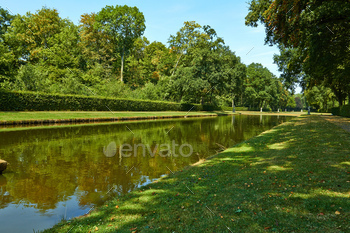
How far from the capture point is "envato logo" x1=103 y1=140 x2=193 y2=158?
9.83m

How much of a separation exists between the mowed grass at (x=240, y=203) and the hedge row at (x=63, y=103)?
23.8 meters

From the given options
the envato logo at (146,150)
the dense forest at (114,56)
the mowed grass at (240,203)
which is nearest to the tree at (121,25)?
the dense forest at (114,56)

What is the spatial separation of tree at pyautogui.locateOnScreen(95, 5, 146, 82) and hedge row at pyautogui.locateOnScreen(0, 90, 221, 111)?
1894 cm

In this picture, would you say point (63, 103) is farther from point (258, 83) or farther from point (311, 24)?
point (258, 83)

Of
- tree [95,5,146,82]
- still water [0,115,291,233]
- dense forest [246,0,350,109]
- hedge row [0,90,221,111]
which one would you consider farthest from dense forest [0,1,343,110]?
still water [0,115,291,233]

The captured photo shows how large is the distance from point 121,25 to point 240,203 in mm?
56906

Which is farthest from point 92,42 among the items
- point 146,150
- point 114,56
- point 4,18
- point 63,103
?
point 146,150

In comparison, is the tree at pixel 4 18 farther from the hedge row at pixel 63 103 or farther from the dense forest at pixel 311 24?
the dense forest at pixel 311 24

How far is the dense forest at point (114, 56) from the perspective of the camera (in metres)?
40.0

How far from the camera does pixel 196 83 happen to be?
43.1m

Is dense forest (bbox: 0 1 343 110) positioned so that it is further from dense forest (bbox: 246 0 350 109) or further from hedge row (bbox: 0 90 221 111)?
dense forest (bbox: 246 0 350 109)

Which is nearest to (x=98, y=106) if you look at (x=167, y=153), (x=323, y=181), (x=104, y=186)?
(x=167, y=153)

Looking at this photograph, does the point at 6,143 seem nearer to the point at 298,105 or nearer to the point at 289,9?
the point at 289,9

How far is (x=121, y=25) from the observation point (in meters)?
52.8
